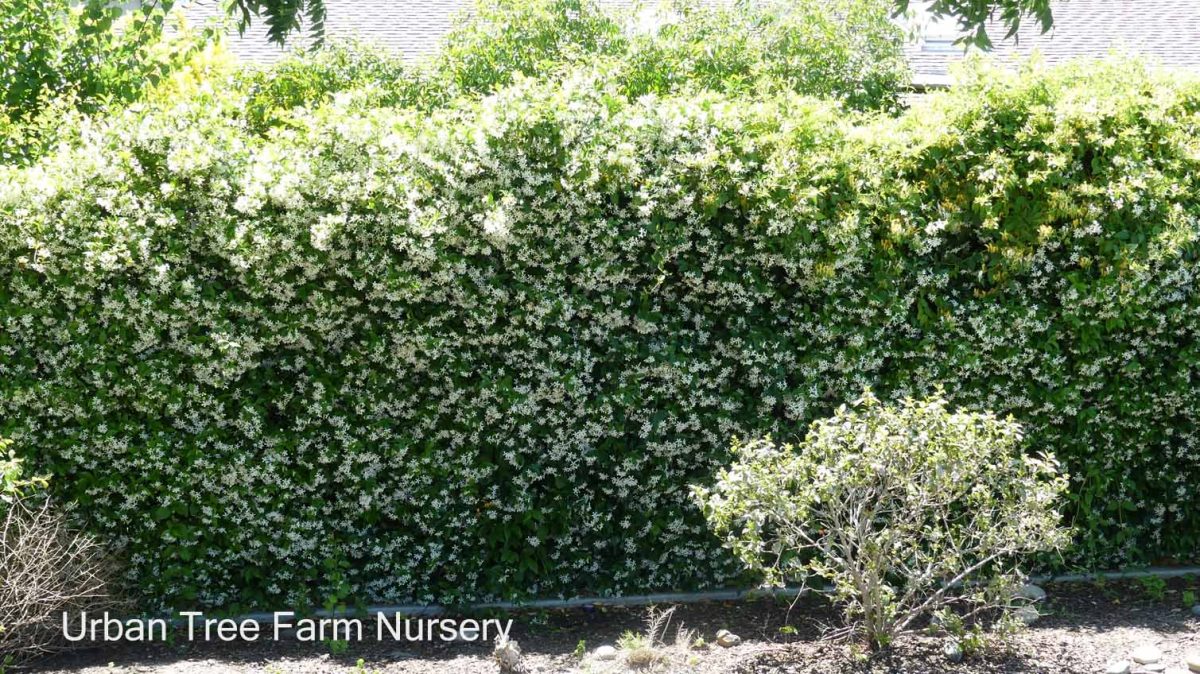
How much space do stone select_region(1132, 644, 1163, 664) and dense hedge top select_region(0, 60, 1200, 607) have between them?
0.87 metres

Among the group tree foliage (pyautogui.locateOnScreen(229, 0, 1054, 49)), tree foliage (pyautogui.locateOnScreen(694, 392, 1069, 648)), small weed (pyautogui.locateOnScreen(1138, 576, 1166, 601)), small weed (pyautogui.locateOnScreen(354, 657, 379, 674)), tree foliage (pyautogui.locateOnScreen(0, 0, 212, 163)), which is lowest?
small weed (pyautogui.locateOnScreen(354, 657, 379, 674))

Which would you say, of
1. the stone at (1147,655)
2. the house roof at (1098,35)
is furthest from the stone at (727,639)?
the house roof at (1098,35)

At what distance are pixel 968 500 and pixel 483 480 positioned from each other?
214 centimetres

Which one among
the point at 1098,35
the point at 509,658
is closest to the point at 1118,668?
the point at 509,658

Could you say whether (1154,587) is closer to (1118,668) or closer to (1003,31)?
(1118,668)

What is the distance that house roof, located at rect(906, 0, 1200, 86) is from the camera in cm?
1277

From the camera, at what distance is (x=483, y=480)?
16.7ft

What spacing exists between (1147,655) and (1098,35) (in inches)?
438

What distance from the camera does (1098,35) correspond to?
1353 cm

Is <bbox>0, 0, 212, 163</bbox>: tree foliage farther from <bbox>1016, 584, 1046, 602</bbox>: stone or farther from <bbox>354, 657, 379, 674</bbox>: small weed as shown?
<bbox>1016, 584, 1046, 602</bbox>: stone

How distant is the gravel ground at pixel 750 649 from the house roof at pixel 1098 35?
8.35 meters

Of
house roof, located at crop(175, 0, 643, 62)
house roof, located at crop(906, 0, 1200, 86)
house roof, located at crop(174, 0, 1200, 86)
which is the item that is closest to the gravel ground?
house roof, located at crop(174, 0, 1200, 86)

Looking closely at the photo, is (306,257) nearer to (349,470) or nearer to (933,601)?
(349,470)

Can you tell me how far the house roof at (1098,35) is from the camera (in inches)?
503
